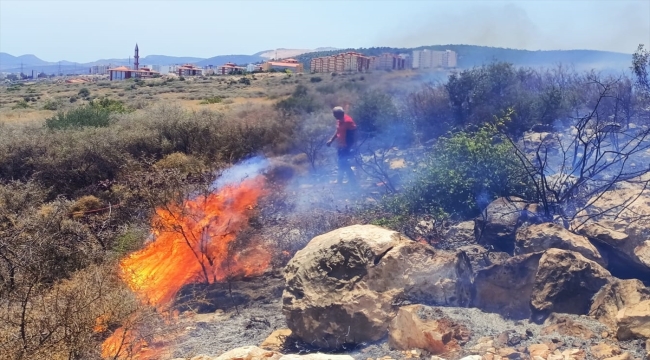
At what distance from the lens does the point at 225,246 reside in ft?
24.3

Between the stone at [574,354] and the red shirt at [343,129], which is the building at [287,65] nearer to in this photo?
the red shirt at [343,129]

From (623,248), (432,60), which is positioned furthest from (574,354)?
(432,60)

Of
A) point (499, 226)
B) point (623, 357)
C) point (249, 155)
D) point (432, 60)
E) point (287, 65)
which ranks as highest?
point (432, 60)

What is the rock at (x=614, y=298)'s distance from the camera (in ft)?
15.8

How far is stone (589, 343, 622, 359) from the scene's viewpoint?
4.18 m

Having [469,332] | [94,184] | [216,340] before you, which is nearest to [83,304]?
[216,340]

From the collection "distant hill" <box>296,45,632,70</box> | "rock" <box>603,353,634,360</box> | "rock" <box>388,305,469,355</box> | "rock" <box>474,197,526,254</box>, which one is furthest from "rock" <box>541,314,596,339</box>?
"distant hill" <box>296,45,632,70</box>

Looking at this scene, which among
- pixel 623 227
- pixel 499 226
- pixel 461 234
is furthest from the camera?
pixel 461 234

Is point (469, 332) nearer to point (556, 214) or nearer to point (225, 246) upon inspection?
point (556, 214)

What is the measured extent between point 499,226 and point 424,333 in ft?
8.72

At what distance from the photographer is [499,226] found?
22.5ft

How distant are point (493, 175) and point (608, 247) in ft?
6.73

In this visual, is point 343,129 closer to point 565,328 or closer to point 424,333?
point 424,333

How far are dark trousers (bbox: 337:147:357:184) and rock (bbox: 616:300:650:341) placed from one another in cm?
662
